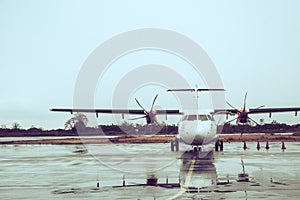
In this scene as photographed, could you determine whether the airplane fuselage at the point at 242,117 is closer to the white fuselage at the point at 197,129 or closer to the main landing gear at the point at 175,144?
the main landing gear at the point at 175,144

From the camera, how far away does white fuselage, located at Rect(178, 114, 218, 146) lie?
74.9ft

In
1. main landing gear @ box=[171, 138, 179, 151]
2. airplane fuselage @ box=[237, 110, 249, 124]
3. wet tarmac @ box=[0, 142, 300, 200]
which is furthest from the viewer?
airplane fuselage @ box=[237, 110, 249, 124]

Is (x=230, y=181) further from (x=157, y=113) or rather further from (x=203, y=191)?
(x=157, y=113)

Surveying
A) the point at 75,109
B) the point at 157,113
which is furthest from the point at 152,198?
the point at 75,109

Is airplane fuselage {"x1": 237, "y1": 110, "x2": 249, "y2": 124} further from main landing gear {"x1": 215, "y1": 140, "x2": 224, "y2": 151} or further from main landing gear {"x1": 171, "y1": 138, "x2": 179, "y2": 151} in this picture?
main landing gear {"x1": 171, "y1": 138, "x2": 179, "y2": 151}

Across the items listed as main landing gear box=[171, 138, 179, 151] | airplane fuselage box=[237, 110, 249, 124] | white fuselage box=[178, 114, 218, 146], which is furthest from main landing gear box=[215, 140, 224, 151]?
airplane fuselage box=[237, 110, 249, 124]

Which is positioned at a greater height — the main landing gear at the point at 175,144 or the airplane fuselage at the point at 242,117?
the airplane fuselage at the point at 242,117

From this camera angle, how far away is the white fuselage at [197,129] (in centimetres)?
2283

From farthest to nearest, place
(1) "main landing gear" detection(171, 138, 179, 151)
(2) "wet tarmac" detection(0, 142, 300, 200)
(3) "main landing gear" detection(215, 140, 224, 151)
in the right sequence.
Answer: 1. (1) "main landing gear" detection(171, 138, 179, 151)
2. (3) "main landing gear" detection(215, 140, 224, 151)
3. (2) "wet tarmac" detection(0, 142, 300, 200)

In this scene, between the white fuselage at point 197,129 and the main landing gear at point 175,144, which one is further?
the main landing gear at point 175,144

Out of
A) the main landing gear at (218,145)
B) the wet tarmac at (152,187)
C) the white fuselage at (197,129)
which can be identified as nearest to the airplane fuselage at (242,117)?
the main landing gear at (218,145)

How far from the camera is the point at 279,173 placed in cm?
1324

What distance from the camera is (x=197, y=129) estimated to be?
22.7 meters

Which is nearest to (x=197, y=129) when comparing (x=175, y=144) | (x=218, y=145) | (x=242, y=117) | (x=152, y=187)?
(x=218, y=145)
